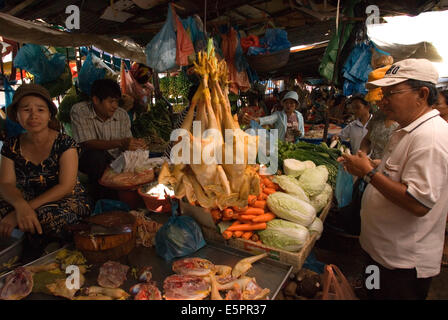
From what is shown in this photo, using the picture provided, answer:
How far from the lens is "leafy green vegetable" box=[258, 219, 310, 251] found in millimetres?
1975

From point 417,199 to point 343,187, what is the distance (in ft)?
4.89

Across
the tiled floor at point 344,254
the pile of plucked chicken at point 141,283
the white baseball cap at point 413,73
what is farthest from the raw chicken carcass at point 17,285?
the tiled floor at point 344,254

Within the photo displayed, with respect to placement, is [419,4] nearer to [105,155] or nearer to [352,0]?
[352,0]

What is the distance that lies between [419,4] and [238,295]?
430 centimetres

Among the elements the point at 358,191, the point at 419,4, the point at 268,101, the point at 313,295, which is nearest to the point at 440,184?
the point at 313,295

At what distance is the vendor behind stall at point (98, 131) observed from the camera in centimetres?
346

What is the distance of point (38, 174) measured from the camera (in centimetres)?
242

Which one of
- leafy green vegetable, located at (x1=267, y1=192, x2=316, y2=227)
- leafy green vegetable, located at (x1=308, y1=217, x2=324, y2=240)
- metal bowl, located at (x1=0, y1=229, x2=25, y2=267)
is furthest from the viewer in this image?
leafy green vegetable, located at (x1=308, y1=217, x2=324, y2=240)

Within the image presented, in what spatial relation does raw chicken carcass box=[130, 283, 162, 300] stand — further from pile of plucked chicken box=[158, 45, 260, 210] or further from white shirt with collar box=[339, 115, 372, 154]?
white shirt with collar box=[339, 115, 372, 154]

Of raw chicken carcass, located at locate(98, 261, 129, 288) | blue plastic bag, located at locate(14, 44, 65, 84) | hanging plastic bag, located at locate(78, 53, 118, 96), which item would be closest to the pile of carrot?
raw chicken carcass, located at locate(98, 261, 129, 288)

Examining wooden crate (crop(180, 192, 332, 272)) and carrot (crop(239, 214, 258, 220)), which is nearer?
wooden crate (crop(180, 192, 332, 272))

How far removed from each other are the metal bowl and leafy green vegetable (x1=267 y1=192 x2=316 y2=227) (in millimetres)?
2075

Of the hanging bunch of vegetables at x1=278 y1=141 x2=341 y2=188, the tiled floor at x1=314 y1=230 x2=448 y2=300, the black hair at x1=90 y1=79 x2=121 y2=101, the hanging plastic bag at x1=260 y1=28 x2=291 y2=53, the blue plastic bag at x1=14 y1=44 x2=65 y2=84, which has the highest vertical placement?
the hanging plastic bag at x1=260 y1=28 x2=291 y2=53

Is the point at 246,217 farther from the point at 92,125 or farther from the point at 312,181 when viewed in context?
the point at 92,125
